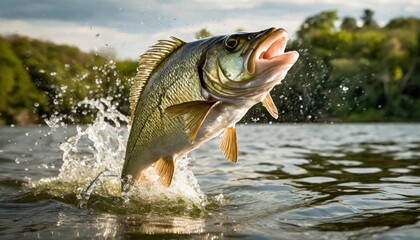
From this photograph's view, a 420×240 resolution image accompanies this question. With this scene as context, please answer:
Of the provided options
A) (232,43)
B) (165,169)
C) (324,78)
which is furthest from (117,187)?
(324,78)

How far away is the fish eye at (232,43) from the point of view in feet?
13.2

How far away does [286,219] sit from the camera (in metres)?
4.50

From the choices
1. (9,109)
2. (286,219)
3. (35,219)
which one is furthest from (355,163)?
(9,109)

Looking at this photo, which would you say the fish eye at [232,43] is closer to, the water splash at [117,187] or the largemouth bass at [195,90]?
the largemouth bass at [195,90]

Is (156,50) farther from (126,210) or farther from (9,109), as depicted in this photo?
(9,109)

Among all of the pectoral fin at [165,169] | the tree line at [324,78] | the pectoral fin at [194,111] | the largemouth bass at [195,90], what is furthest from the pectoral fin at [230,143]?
the tree line at [324,78]

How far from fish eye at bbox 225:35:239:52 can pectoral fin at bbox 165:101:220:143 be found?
40cm

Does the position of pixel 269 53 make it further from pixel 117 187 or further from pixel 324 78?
pixel 324 78

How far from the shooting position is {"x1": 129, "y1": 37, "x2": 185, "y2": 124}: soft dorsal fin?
181 inches

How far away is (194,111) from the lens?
4.11 m

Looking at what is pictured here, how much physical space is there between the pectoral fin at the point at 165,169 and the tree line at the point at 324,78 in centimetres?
1447

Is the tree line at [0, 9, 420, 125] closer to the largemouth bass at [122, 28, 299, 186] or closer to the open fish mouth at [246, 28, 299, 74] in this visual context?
the largemouth bass at [122, 28, 299, 186]

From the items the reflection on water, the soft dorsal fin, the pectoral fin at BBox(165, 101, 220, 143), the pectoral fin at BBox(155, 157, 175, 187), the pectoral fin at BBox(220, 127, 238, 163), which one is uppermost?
the soft dorsal fin

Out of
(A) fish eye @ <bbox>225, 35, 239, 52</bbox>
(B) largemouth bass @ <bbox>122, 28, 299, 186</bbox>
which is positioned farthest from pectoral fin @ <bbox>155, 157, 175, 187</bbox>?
(A) fish eye @ <bbox>225, 35, 239, 52</bbox>
